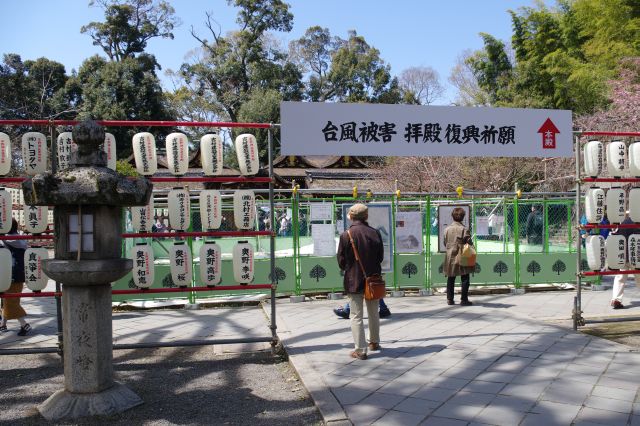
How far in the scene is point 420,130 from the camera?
6.63m

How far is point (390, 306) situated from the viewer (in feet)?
30.1

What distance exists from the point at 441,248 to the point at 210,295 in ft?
15.0

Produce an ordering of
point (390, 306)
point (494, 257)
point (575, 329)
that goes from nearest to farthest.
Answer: point (575, 329)
point (390, 306)
point (494, 257)

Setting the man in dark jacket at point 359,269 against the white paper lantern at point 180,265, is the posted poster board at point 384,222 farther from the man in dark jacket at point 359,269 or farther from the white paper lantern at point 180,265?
the white paper lantern at point 180,265

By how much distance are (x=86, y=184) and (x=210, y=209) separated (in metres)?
1.84

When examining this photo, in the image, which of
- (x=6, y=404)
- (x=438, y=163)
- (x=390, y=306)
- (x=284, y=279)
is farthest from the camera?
(x=438, y=163)

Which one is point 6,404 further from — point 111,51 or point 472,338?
point 111,51

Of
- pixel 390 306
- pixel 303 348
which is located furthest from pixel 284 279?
pixel 303 348

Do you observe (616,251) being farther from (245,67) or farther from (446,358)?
(245,67)

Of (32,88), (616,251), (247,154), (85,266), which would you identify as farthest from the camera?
(32,88)

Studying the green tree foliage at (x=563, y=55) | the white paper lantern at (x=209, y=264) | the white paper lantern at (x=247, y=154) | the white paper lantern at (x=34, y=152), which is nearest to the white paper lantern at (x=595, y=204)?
the white paper lantern at (x=247, y=154)

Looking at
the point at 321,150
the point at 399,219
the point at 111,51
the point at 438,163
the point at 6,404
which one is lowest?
the point at 6,404

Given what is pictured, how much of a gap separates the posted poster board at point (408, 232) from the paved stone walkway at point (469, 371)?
2.15 m

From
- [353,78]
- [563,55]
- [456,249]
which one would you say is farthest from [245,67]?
[456,249]
